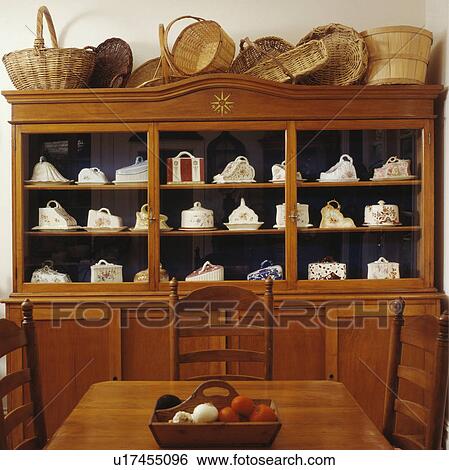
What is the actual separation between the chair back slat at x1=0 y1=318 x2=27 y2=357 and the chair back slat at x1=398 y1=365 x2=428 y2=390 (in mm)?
1103

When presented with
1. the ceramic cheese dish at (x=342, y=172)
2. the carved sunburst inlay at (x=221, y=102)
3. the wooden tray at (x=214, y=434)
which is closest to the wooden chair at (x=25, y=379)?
the wooden tray at (x=214, y=434)

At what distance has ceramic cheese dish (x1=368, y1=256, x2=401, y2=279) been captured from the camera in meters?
3.21

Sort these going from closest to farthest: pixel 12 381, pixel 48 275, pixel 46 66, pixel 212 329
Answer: pixel 12 381
pixel 212 329
pixel 46 66
pixel 48 275

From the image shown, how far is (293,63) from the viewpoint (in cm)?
316

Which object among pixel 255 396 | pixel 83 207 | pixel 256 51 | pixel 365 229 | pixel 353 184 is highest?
pixel 256 51

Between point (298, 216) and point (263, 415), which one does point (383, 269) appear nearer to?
point (298, 216)

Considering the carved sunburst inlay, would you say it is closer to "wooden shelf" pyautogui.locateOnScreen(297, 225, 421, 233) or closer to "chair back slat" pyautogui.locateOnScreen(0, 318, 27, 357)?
"wooden shelf" pyautogui.locateOnScreen(297, 225, 421, 233)

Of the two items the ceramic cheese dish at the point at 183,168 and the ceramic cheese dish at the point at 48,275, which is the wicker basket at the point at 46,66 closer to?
the ceramic cheese dish at the point at 183,168

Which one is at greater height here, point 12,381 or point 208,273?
point 208,273

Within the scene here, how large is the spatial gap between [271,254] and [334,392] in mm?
1359

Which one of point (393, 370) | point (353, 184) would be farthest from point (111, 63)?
point (393, 370)

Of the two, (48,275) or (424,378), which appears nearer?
(424,378)

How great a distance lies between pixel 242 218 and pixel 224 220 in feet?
0.30
